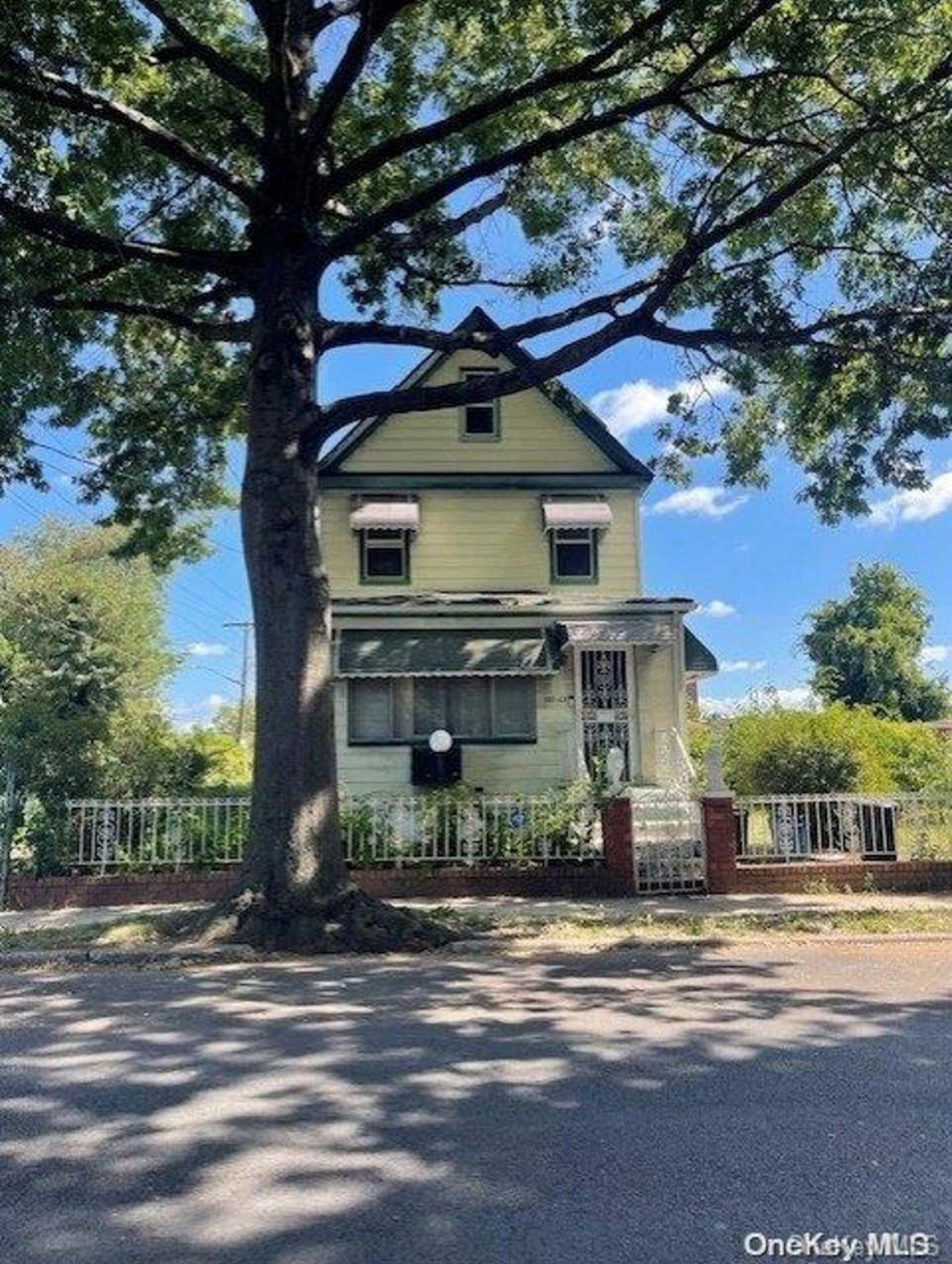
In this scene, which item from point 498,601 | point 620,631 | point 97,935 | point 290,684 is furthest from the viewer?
point 498,601

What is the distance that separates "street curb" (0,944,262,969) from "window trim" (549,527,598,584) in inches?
419

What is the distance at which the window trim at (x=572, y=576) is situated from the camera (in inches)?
726

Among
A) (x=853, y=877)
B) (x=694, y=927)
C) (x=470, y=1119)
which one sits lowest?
(x=470, y=1119)

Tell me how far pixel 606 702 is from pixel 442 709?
281 cm

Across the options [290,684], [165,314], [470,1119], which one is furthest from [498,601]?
[470,1119]

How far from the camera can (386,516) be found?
18.0 metres

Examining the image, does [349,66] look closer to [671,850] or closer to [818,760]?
[671,850]

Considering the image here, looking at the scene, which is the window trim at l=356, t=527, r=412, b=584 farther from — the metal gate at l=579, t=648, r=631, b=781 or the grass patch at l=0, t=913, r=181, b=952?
the grass patch at l=0, t=913, r=181, b=952

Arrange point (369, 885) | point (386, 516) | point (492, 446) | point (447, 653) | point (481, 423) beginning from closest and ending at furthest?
point (369, 885), point (447, 653), point (386, 516), point (492, 446), point (481, 423)

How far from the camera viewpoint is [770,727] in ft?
51.8

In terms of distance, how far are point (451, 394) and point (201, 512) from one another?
27.3 ft

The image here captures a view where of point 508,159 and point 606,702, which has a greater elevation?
point 508,159

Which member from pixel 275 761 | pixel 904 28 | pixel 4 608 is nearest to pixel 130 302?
pixel 275 761

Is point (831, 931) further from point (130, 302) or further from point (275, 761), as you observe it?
point (130, 302)
